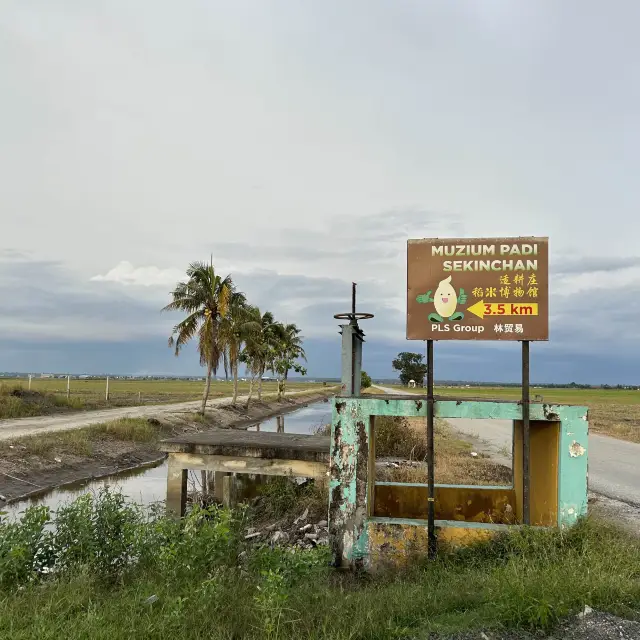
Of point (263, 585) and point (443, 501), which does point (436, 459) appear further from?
point (263, 585)

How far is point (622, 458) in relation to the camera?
17.5m

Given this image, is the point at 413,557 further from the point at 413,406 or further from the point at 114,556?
the point at 114,556

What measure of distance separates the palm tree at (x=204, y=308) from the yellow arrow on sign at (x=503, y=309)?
23.1m

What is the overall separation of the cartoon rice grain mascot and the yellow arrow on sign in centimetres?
16

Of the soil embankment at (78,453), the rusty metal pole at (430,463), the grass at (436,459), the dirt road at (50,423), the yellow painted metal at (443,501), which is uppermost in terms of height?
the rusty metal pole at (430,463)

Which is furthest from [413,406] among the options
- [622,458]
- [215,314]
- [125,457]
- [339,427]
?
[215,314]

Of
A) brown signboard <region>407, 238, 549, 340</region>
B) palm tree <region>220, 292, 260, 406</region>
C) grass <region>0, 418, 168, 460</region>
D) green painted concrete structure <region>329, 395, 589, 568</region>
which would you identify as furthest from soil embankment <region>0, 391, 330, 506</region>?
brown signboard <region>407, 238, 549, 340</region>

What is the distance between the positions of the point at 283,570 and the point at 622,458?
1505 cm

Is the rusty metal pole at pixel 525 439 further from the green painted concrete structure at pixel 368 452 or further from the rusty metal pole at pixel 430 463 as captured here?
the rusty metal pole at pixel 430 463

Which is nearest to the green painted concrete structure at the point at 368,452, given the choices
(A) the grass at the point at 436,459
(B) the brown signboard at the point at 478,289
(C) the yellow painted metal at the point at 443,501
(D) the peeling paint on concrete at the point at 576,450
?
(D) the peeling paint on concrete at the point at 576,450

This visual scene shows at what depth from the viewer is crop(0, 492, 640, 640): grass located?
15.0ft

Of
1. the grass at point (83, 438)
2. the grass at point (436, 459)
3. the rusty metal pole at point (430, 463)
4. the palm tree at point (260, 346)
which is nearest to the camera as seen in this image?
the rusty metal pole at point (430, 463)

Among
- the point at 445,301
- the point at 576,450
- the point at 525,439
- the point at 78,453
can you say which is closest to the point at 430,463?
the point at 525,439

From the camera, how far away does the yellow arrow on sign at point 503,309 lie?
264 inches
